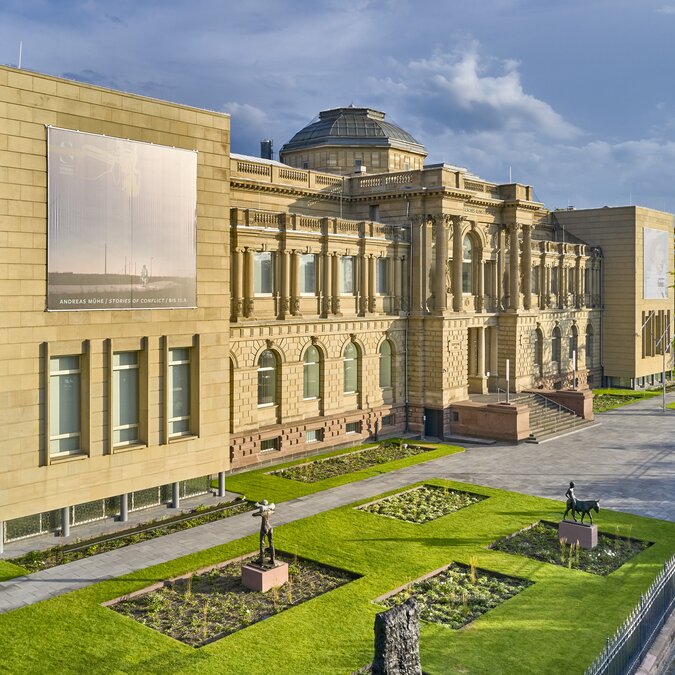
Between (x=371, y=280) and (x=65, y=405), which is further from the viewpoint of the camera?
(x=371, y=280)

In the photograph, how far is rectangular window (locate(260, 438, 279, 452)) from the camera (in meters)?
41.0

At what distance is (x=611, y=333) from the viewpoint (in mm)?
74812

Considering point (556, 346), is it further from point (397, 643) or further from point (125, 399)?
point (397, 643)

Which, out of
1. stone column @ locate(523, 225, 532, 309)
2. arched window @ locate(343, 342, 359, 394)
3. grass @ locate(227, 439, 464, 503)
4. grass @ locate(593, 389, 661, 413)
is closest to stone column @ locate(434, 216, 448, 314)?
arched window @ locate(343, 342, 359, 394)

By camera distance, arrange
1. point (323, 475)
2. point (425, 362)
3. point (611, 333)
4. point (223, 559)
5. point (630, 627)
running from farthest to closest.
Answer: point (611, 333) → point (425, 362) → point (323, 475) → point (223, 559) → point (630, 627)

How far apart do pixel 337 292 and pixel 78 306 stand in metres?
20.2

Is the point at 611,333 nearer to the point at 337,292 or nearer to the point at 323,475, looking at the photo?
the point at 337,292

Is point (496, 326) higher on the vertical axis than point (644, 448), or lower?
higher

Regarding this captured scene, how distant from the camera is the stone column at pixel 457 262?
50438 mm

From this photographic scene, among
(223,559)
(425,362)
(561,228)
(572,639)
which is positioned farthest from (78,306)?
(561,228)

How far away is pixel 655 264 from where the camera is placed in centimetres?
7669

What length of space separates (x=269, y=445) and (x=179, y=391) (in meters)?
11.6

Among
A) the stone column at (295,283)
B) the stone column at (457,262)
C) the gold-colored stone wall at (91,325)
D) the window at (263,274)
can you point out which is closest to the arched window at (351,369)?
the stone column at (295,283)

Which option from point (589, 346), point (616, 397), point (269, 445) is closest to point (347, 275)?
point (269, 445)
